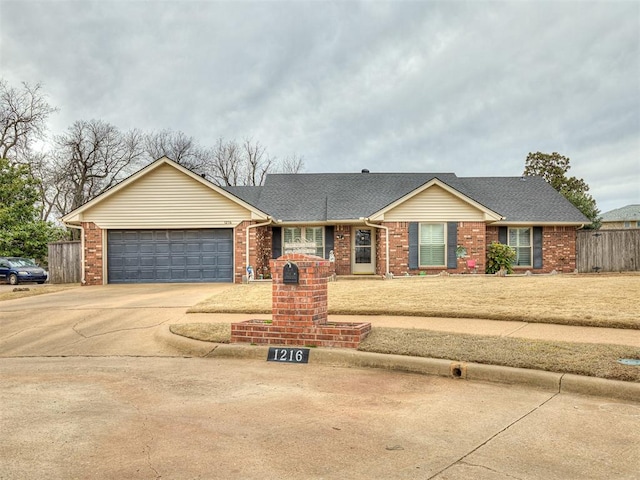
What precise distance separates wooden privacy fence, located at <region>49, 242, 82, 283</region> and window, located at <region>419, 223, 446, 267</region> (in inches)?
585

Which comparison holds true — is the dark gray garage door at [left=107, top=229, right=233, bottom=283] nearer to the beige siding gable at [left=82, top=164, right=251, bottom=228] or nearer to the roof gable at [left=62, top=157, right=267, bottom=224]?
the beige siding gable at [left=82, top=164, right=251, bottom=228]

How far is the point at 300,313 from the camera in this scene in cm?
715

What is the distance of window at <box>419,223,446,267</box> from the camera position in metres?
20.4

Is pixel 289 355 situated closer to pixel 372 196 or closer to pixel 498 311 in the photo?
pixel 498 311

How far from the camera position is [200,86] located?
A: 1325 inches

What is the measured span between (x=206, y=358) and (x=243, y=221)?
12649mm

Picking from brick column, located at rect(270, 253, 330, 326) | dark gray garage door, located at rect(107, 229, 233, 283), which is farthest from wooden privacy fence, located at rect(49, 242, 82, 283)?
brick column, located at rect(270, 253, 330, 326)

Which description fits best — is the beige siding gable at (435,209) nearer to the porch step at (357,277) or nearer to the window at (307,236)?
the porch step at (357,277)

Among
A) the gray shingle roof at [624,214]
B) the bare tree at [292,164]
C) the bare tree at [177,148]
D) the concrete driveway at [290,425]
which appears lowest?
the concrete driveway at [290,425]

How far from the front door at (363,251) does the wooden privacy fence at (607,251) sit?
30.1ft

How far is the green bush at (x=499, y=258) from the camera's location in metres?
20.5

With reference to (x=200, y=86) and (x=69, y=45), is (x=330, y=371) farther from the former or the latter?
(x=200, y=86)

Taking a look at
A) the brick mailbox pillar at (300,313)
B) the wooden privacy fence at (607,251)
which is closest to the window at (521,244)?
the wooden privacy fence at (607,251)

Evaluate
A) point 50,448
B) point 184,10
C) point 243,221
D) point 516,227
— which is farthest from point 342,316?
point 516,227
